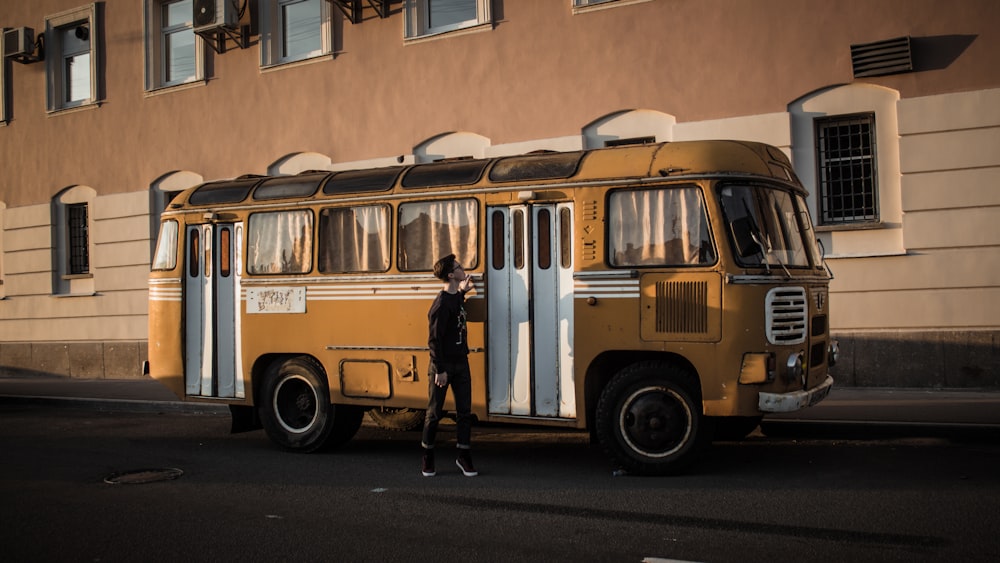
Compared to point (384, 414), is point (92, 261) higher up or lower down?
higher up

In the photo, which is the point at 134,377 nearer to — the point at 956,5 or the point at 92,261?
the point at 92,261

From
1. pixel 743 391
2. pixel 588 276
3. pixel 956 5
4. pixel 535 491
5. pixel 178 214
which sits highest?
pixel 956 5

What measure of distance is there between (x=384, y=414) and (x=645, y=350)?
14.2ft

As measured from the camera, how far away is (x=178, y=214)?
10.7 meters

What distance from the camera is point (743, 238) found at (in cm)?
781

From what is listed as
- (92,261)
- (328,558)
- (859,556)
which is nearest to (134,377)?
(92,261)

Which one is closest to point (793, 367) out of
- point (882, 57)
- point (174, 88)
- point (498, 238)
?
point (498, 238)

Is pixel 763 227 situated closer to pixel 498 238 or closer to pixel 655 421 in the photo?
pixel 655 421

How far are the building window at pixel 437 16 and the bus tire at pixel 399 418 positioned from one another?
303 inches

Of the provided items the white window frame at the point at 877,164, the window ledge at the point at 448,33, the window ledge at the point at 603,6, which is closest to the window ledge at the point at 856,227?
the white window frame at the point at 877,164

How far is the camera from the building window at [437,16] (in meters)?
16.3

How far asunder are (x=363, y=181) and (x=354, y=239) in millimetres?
612

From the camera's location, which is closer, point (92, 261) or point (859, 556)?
point (859, 556)

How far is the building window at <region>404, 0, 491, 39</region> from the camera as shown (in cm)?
1627
